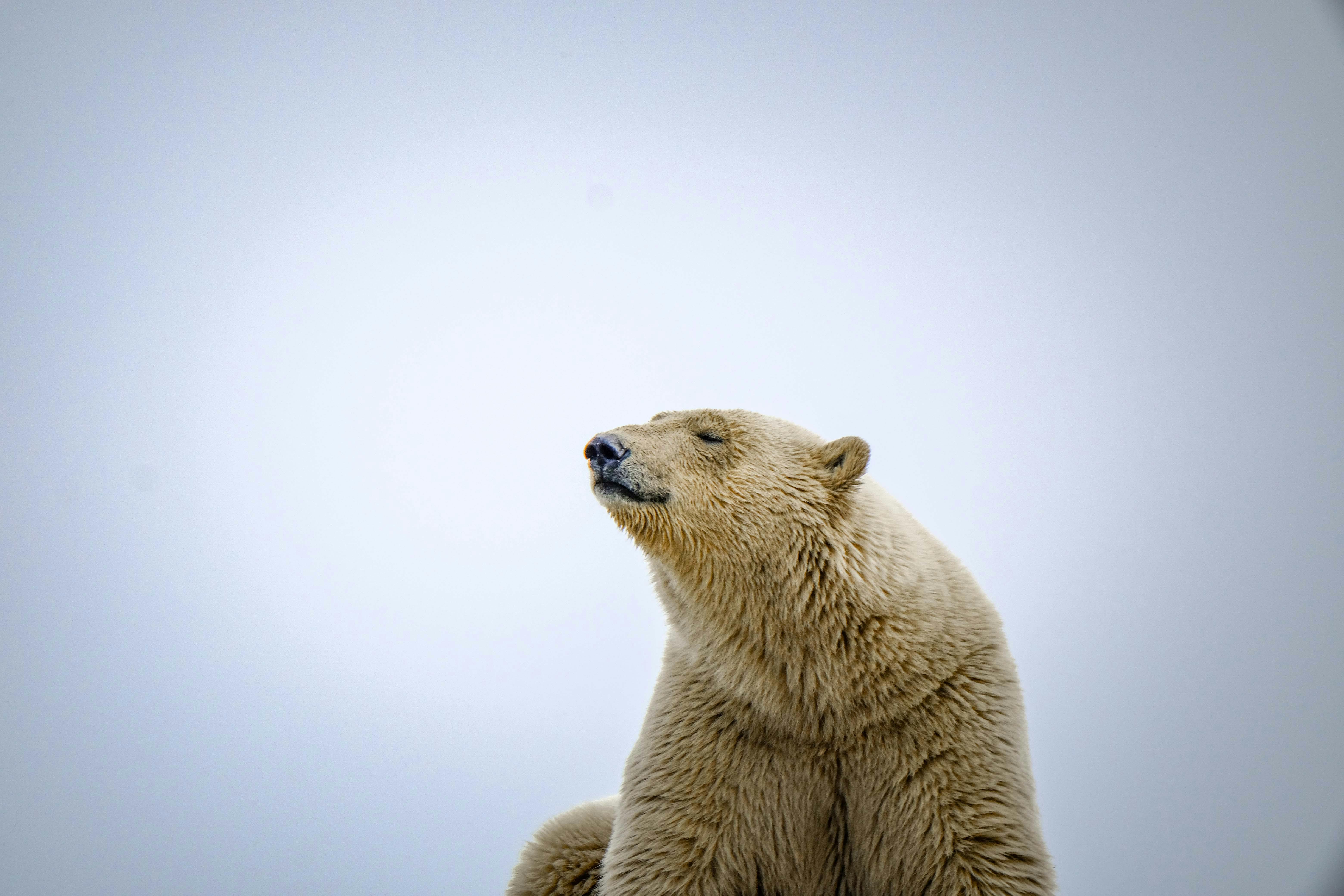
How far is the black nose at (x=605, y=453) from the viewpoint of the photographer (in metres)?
2.63

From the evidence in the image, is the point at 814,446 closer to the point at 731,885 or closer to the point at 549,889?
the point at 731,885

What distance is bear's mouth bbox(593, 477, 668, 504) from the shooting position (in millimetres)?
2652

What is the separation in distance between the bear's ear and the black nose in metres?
0.66

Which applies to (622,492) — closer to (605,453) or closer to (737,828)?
(605,453)

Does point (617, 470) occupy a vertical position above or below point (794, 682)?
above

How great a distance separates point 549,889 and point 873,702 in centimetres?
134

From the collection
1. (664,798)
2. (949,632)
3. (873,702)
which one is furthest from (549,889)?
(949,632)

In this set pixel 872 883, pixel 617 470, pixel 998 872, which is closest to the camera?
pixel 998 872

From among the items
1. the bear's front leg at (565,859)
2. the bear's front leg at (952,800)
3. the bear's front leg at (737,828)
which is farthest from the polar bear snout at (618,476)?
the bear's front leg at (565,859)

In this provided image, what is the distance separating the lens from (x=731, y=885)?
2498 mm

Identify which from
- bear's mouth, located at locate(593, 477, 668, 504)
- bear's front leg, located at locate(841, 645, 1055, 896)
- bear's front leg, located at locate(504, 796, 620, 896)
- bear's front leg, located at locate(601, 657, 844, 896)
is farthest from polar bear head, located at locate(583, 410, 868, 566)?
bear's front leg, located at locate(504, 796, 620, 896)

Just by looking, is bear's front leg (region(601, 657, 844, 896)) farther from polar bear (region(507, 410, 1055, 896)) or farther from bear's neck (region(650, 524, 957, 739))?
bear's neck (region(650, 524, 957, 739))

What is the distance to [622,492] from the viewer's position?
266 centimetres

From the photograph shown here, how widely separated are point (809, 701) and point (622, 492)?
2.73 feet
